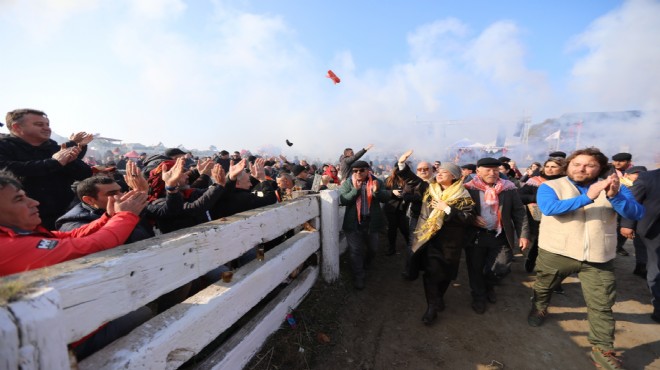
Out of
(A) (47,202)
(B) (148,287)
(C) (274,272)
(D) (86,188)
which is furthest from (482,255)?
(A) (47,202)

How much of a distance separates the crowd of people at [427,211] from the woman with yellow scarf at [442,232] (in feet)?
0.04

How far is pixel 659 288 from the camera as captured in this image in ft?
11.8

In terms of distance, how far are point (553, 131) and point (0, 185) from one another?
869 inches

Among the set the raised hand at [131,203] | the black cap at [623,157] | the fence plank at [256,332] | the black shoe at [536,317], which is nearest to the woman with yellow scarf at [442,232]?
the black shoe at [536,317]

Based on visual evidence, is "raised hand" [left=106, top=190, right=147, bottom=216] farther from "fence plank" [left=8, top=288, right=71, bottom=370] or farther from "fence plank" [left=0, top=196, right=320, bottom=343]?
"fence plank" [left=8, top=288, right=71, bottom=370]

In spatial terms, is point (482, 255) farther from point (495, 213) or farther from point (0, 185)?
point (0, 185)

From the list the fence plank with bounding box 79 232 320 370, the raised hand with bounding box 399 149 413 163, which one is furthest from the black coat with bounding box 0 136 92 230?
the raised hand with bounding box 399 149 413 163

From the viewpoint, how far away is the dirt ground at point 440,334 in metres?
2.80

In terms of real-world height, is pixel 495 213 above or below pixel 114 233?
below

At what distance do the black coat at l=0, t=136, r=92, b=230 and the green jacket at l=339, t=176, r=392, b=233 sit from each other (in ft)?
10.6

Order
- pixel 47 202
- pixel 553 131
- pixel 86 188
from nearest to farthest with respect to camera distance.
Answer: pixel 86 188
pixel 47 202
pixel 553 131

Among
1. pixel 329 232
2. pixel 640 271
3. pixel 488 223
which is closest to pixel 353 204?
pixel 329 232

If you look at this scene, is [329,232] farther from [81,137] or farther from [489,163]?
[81,137]

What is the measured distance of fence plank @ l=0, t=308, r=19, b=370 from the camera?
0.82 m
